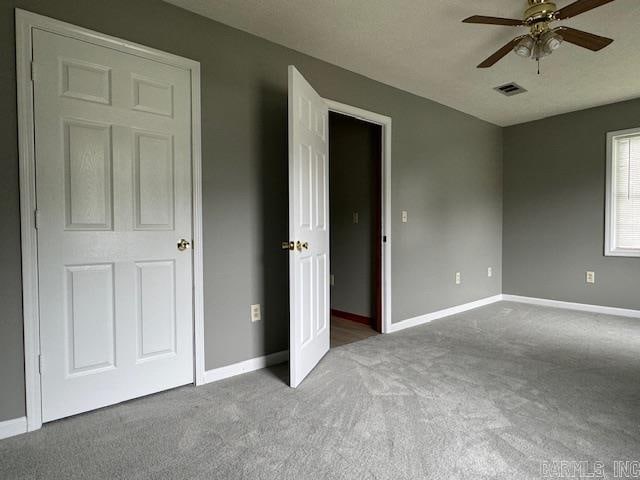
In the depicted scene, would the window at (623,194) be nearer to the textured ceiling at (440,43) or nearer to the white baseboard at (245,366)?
the textured ceiling at (440,43)

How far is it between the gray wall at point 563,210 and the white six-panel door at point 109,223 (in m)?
4.57

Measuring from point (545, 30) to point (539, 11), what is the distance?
0.18 m

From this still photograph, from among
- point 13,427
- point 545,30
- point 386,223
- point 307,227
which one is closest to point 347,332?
point 386,223

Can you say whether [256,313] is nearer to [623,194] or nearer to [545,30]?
[545,30]

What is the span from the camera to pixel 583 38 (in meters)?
2.20

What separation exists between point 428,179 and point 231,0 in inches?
106

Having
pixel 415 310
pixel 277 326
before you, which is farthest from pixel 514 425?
pixel 415 310

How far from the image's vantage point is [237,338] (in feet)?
8.63

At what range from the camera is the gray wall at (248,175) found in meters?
1.84

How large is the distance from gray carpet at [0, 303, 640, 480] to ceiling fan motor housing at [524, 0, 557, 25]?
2.28m

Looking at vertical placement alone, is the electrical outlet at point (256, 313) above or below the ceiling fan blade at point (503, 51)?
below

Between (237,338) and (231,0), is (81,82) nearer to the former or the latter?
(231,0)

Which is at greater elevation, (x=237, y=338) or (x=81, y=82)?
(x=81, y=82)

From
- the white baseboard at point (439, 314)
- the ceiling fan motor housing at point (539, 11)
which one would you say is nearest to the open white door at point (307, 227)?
the white baseboard at point (439, 314)
